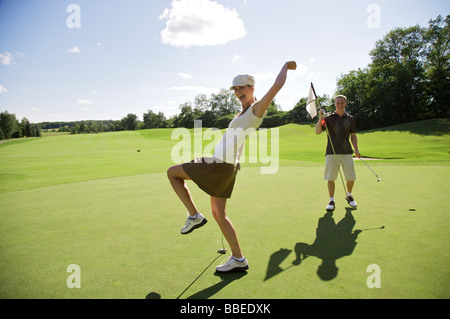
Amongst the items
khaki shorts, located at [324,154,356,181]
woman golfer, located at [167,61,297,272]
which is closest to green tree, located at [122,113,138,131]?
khaki shorts, located at [324,154,356,181]

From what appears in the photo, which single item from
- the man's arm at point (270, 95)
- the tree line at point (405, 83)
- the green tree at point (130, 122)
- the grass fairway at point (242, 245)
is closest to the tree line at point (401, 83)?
the tree line at point (405, 83)

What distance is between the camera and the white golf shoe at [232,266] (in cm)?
297

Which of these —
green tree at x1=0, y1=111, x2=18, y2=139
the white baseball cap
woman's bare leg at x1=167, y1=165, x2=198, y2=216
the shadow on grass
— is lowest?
the shadow on grass

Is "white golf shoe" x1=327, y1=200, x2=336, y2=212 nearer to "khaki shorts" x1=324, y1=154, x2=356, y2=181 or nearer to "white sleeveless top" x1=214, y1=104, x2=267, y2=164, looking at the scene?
"khaki shorts" x1=324, y1=154, x2=356, y2=181

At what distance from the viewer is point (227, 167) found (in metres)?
3.07

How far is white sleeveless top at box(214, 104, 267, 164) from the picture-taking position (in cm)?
291

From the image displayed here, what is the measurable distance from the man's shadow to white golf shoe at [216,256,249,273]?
0.92ft

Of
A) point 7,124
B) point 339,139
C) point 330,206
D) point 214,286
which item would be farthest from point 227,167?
point 7,124

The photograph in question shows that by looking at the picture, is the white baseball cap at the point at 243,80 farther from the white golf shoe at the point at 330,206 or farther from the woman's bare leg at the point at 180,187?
the white golf shoe at the point at 330,206

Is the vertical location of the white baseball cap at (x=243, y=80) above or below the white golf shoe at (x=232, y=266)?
above

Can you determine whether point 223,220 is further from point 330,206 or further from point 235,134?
point 330,206

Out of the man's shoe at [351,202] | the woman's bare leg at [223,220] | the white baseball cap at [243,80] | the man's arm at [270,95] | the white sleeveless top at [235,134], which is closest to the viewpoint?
the man's arm at [270,95]

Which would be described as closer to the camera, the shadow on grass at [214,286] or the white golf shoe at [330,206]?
the shadow on grass at [214,286]

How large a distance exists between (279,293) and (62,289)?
216 centimetres
